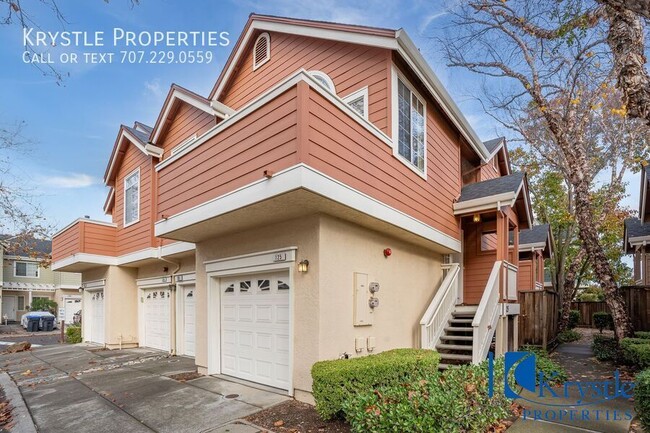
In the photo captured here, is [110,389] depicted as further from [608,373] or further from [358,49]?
[608,373]

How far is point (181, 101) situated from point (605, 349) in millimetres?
13864

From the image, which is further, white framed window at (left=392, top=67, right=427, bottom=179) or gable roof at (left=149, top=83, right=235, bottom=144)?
gable roof at (left=149, top=83, right=235, bottom=144)

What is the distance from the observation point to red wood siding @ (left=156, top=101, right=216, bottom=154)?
11116mm

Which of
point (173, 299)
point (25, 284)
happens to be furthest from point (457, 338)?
point (25, 284)

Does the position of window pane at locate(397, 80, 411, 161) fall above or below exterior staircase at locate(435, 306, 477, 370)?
→ above

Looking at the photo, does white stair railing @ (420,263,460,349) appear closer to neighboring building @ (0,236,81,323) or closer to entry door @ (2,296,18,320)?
neighboring building @ (0,236,81,323)

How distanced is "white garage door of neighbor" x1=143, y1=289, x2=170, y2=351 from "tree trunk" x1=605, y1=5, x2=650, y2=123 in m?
13.0

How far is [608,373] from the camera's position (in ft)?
28.1

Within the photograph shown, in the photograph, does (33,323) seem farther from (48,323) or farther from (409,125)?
(409,125)

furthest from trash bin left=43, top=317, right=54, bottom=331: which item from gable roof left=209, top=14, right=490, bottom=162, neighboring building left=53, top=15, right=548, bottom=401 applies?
gable roof left=209, top=14, right=490, bottom=162

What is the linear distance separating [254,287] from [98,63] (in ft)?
20.4

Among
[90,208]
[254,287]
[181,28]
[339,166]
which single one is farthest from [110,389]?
[90,208]

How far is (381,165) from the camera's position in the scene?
23.0 ft

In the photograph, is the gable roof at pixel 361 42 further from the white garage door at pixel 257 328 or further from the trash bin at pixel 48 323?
the trash bin at pixel 48 323
